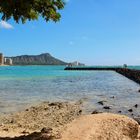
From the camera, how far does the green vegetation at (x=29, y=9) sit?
10922mm

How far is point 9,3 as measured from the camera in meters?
10.9

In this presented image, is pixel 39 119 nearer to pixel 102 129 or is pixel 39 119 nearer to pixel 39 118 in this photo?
pixel 39 118

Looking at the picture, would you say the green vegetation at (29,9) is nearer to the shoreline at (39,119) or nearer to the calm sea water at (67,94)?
the shoreline at (39,119)

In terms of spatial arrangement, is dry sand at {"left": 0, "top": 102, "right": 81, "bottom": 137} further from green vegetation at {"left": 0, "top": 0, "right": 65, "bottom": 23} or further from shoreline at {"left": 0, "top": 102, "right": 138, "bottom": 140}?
green vegetation at {"left": 0, "top": 0, "right": 65, "bottom": 23}

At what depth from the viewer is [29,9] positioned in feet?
36.9

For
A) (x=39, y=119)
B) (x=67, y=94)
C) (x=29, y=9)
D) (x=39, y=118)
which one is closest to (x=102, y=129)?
(x=29, y=9)

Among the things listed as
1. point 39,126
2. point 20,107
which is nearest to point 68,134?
point 39,126

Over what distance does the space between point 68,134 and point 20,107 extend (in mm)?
15290

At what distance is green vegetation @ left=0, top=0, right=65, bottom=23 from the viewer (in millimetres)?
10922

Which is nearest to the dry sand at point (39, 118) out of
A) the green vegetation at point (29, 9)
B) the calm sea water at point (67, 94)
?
the calm sea water at point (67, 94)

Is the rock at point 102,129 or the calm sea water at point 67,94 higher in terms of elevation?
the rock at point 102,129

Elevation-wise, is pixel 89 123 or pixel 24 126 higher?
pixel 89 123

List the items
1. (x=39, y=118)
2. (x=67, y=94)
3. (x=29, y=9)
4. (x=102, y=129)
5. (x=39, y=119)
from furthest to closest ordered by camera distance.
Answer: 1. (x=67, y=94)
2. (x=39, y=118)
3. (x=39, y=119)
4. (x=29, y=9)
5. (x=102, y=129)

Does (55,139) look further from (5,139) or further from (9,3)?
(9,3)
